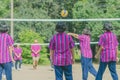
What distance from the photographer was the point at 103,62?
1171cm

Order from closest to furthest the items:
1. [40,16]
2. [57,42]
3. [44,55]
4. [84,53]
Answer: [57,42] < [84,53] < [44,55] < [40,16]

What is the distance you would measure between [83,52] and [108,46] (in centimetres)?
216

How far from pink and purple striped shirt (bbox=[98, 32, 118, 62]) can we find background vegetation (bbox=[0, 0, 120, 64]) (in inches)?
715

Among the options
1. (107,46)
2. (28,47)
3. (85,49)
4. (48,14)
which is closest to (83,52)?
(85,49)

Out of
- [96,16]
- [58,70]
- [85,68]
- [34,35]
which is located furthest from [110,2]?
[58,70]

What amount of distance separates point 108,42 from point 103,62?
53 centimetres

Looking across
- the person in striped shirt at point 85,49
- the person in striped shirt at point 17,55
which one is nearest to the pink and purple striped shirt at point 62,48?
the person in striped shirt at point 85,49

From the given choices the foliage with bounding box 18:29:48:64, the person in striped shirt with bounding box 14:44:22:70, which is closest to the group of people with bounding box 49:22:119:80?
the person in striped shirt with bounding box 14:44:22:70

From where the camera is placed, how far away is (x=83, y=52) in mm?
13711

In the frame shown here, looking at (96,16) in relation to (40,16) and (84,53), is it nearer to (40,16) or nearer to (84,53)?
(40,16)

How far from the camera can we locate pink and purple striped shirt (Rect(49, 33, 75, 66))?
1015cm

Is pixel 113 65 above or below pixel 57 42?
below

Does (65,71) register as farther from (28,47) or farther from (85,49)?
(28,47)

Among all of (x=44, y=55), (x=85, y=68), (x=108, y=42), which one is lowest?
(x=44, y=55)
